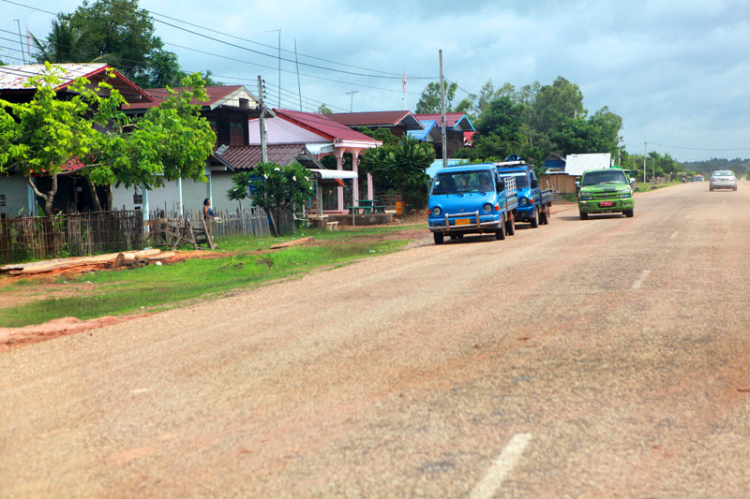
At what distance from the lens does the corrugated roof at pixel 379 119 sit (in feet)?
168

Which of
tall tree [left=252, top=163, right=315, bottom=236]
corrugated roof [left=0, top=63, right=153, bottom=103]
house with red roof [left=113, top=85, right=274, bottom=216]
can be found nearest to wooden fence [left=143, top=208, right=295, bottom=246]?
tall tree [left=252, top=163, right=315, bottom=236]

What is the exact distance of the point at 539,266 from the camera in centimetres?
1370

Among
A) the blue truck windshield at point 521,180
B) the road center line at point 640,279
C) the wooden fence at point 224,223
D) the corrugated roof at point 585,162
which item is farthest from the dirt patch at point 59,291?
the corrugated roof at point 585,162

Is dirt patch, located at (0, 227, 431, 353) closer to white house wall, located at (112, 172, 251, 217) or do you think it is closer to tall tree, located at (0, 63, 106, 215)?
tall tree, located at (0, 63, 106, 215)

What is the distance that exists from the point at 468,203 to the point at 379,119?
32418 millimetres

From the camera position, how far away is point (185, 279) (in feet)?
53.8

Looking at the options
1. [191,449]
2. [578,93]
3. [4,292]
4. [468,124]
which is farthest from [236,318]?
[578,93]

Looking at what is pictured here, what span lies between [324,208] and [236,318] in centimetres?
3210

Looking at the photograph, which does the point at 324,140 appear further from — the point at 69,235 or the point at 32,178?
the point at 69,235

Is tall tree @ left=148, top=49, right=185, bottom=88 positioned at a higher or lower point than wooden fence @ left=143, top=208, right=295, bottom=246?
higher

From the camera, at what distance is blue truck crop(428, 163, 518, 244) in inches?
808

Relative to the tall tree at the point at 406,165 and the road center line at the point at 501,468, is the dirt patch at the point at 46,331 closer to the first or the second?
the road center line at the point at 501,468

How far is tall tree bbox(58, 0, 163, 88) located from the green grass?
3760 centimetres

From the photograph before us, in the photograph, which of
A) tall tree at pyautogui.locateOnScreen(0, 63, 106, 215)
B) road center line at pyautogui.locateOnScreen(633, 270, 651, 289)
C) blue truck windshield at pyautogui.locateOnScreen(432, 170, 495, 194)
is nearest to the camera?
road center line at pyautogui.locateOnScreen(633, 270, 651, 289)
